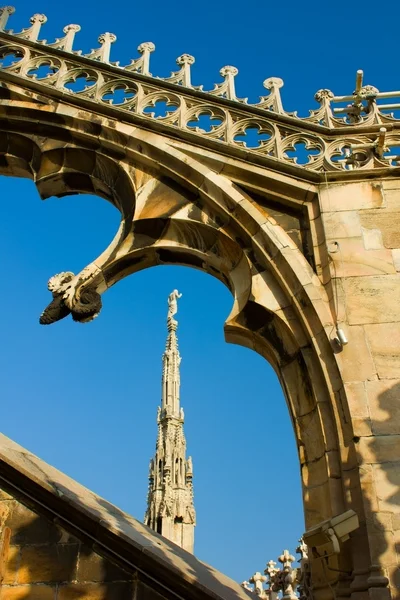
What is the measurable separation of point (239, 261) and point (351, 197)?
A: 127 centimetres

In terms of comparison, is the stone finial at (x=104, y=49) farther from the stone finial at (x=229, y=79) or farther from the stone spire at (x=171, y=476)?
the stone spire at (x=171, y=476)

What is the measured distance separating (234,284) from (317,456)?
2.05 m

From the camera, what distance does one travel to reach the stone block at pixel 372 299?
556cm

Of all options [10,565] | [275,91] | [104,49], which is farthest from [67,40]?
[10,565]

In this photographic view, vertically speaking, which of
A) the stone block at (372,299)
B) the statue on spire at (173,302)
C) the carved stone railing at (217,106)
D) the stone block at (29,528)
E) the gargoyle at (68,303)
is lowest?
the stone block at (29,528)

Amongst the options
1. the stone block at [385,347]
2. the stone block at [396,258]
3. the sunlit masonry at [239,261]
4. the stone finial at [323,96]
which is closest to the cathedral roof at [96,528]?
the sunlit masonry at [239,261]

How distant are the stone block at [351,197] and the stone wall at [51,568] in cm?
377

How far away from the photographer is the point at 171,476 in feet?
87.6

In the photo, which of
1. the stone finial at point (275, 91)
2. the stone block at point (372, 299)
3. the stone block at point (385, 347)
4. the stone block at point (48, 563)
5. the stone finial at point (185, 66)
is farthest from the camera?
the stone finial at point (185, 66)

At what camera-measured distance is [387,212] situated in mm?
6207

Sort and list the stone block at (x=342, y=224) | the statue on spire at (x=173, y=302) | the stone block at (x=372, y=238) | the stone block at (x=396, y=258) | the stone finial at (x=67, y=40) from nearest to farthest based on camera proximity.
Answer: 1. the stone block at (x=396, y=258)
2. the stone block at (x=372, y=238)
3. the stone block at (x=342, y=224)
4. the stone finial at (x=67, y=40)
5. the statue on spire at (x=173, y=302)

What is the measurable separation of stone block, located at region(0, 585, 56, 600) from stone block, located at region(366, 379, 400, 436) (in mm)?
2626

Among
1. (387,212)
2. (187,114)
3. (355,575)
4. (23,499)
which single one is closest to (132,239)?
(187,114)

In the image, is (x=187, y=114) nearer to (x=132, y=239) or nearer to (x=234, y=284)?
A: (x=132, y=239)
